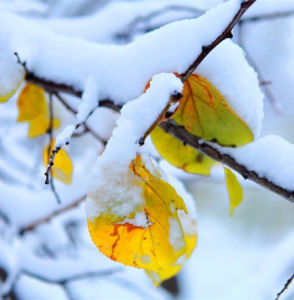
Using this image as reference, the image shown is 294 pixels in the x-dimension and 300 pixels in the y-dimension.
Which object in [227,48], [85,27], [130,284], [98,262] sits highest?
Result: [85,27]

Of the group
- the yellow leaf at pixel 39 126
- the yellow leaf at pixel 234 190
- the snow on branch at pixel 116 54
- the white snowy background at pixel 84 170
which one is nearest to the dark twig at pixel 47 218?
the white snowy background at pixel 84 170

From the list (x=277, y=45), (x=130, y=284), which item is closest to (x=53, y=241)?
(x=130, y=284)

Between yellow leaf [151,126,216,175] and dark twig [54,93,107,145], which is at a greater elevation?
dark twig [54,93,107,145]

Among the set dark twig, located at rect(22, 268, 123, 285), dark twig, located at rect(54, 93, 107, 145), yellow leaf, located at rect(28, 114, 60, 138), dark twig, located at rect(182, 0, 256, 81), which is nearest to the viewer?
dark twig, located at rect(182, 0, 256, 81)

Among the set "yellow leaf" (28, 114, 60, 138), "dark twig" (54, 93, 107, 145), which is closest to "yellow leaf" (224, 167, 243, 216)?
"dark twig" (54, 93, 107, 145)

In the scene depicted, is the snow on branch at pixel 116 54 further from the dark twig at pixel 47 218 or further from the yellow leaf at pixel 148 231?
the dark twig at pixel 47 218

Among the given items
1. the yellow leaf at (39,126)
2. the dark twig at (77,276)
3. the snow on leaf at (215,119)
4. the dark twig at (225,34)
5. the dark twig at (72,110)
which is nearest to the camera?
the dark twig at (225,34)

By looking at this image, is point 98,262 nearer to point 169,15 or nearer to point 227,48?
point 169,15

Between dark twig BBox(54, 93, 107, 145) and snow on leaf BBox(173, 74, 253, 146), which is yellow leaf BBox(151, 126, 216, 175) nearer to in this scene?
snow on leaf BBox(173, 74, 253, 146)
